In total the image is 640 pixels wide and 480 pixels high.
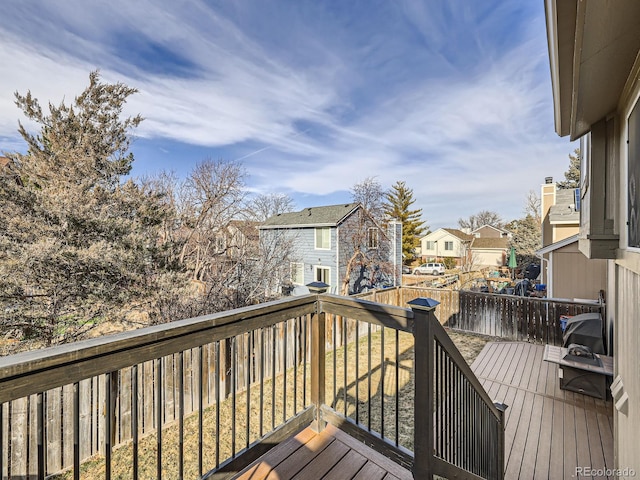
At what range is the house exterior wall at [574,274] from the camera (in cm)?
814

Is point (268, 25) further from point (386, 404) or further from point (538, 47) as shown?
point (386, 404)

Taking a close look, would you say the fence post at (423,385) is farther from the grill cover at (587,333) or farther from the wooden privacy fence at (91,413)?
the grill cover at (587,333)

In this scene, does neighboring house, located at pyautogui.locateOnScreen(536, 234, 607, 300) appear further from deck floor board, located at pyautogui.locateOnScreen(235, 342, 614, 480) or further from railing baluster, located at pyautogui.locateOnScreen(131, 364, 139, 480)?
railing baluster, located at pyautogui.locateOnScreen(131, 364, 139, 480)

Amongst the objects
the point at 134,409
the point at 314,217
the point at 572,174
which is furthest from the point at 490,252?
the point at 134,409

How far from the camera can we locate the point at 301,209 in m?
17.9

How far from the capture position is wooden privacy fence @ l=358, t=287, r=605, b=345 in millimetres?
7031

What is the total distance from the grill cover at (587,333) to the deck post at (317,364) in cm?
498

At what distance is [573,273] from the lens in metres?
8.56

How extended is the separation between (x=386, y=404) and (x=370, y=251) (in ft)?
34.3

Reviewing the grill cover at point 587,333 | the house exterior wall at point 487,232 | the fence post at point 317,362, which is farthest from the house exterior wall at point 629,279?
the house exterior wall at point 487,232

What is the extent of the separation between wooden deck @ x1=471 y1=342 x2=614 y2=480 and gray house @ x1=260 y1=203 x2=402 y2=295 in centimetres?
893

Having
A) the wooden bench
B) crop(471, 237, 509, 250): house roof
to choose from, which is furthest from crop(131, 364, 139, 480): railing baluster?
crop(471, 237, 509, 250): house roof

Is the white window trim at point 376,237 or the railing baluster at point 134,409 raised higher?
the white window trim at point 376,237

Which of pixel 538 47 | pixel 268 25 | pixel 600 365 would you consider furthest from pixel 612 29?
pixel 268 25
